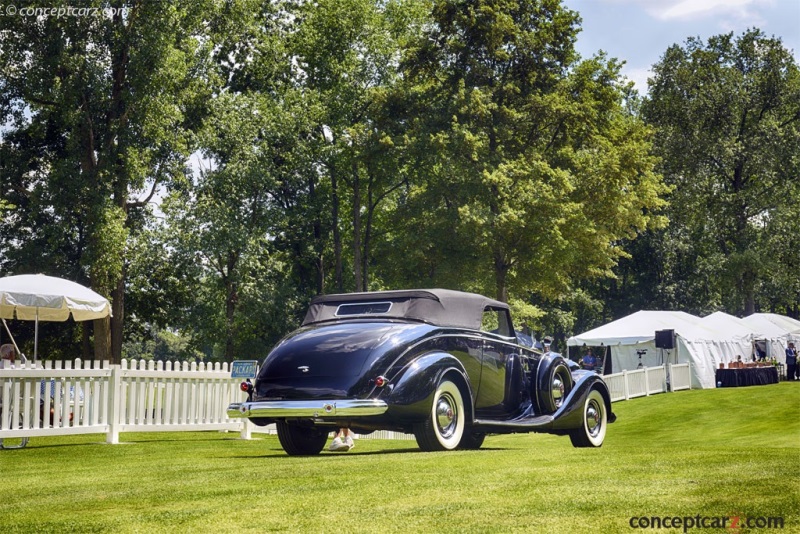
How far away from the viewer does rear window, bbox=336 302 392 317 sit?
1242cm

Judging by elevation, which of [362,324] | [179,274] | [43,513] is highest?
[179,274]

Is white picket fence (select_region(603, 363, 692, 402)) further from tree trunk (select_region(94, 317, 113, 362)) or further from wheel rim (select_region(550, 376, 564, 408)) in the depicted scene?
wheel rim (select_region(550, 376, 564, 408))

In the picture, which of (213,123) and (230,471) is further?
(213,123)

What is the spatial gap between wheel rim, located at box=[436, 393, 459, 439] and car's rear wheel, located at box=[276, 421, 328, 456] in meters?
1.67

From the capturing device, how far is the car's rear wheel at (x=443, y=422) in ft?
37.7

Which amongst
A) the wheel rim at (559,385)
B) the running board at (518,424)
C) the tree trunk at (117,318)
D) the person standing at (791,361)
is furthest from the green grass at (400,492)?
the person standing at (791,361)

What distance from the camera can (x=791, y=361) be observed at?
4619cm

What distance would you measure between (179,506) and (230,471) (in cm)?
293

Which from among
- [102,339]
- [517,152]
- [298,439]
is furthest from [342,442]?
[517,152]

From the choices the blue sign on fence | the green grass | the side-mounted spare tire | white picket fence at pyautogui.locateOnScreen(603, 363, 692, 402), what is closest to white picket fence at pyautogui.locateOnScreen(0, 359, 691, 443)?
the blue sign on fence

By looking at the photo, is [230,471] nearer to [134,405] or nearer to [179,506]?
[179,506]

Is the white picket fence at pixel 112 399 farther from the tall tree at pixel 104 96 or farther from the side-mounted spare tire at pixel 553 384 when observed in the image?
the tall tree at pixel 104 96

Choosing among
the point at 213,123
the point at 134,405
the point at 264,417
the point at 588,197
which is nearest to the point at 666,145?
the point at 588,197

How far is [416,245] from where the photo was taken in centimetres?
3972
